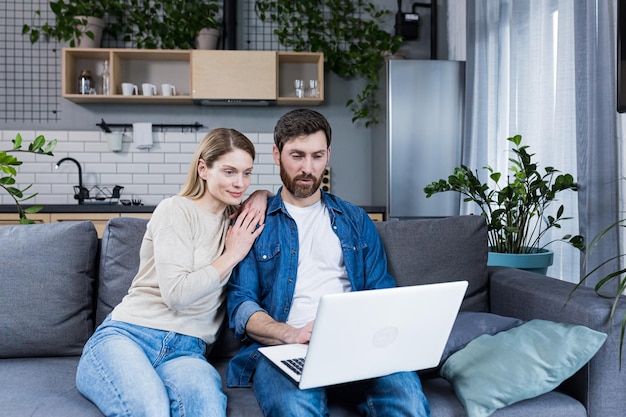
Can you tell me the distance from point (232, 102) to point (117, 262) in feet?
9.33

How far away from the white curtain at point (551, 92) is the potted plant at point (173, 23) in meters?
1.97

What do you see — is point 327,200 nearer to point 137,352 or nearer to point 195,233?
point 195,233

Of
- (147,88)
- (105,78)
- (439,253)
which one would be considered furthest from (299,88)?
(439,253)

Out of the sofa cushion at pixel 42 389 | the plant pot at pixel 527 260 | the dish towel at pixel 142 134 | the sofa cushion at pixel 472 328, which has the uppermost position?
the dish towel at pixel 142 134

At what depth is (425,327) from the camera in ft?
4.71

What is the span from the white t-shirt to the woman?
15 centimetres

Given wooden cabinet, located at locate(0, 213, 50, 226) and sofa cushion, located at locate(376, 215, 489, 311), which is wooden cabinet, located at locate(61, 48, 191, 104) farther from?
sofa cushion, located at locate(376, 215, 489, 311)

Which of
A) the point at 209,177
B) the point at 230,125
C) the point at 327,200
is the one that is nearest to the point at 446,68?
the point at 230,125

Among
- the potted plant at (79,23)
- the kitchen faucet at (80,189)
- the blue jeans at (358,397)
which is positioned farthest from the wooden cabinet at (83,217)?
the blue jeans at (358,397)

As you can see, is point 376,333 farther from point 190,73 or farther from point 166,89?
point 190,73

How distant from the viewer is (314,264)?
6.52 feet

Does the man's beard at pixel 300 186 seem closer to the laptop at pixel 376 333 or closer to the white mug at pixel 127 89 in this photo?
the laptop at pixel 376 333

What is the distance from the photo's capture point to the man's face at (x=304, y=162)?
6.45ft

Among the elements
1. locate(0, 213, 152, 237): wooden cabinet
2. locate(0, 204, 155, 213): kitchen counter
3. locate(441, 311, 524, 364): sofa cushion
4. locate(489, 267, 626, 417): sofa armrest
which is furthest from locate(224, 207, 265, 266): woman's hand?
locate(0, 213, 152, 237): wooden cabinet
